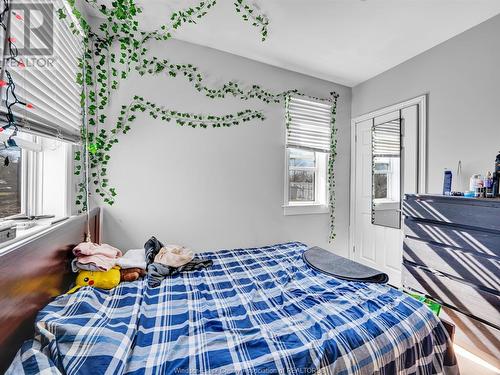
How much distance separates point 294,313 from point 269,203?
170 cm

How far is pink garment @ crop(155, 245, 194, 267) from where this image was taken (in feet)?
5.99

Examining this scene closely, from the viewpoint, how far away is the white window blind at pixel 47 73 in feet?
3.86

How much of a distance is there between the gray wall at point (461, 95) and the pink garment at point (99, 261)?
3.01 metres

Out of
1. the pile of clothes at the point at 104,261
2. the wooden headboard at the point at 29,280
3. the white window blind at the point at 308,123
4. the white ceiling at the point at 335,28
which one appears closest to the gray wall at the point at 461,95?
the white ceiling at the point at 335,28

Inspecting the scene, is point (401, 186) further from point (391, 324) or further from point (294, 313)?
point (294, 313)

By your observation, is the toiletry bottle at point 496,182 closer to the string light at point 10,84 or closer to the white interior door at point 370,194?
the white interior door at point 370,194

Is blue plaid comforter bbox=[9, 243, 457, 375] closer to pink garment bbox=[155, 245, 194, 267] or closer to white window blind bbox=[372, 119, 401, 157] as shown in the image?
pink garment bbox=[155, 245, 194, 267]

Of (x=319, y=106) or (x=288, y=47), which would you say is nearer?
(x=288, y=47)

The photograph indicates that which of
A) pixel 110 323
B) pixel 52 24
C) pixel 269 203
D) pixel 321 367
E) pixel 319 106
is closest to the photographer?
pixel 321 367

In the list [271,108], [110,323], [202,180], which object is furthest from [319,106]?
[110,323]

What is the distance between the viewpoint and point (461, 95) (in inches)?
89.2

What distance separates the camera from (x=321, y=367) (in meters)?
0.96

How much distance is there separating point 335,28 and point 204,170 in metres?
1.87

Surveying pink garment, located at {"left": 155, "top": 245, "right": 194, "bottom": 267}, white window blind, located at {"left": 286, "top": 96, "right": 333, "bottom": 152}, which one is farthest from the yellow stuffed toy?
white window blind, located at {"left": 286, "top": 96, "right": 333, "bottom": 152}
